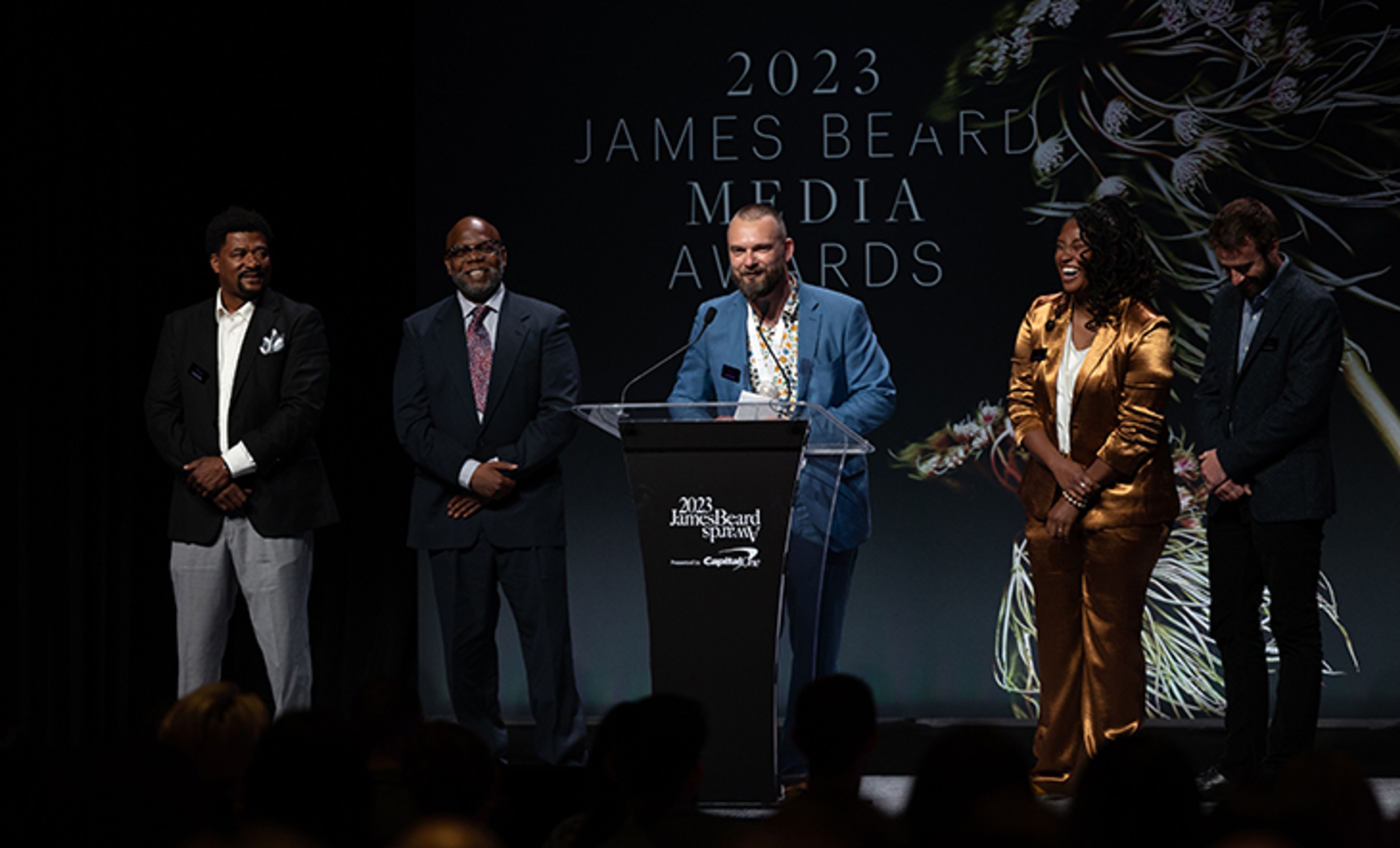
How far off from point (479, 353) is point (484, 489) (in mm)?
492

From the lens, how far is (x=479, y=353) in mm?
4832

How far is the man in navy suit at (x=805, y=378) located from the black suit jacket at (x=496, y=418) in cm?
54

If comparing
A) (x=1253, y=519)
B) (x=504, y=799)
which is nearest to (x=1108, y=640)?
(x=1253, y=519)

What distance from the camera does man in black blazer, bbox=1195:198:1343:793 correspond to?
4.10m

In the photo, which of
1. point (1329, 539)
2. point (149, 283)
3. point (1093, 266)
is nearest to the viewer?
point (1093, 266)

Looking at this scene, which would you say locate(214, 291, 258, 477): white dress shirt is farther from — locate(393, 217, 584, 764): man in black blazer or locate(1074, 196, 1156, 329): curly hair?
locate(1074, 196, 1156, 329): curly hair

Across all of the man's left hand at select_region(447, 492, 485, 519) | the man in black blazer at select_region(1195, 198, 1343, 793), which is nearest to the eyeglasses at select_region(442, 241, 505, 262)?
the man's left hand at select_region(447, 492, 485, 519)

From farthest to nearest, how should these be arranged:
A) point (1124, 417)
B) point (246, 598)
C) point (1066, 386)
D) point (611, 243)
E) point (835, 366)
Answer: point (611, 243) → point (246, 598) → point (835, 366) → point (1066, 386) → point (1124, 417)

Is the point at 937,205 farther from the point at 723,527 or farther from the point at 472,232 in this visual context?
Answer: the point at 723,527

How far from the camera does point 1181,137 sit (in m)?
5.97

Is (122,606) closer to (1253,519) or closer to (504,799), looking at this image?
(504,799)

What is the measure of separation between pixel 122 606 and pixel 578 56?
9.67 feet

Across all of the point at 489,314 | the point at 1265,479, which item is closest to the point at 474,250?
the point at 489,314

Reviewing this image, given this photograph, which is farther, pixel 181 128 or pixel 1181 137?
pixel 1181 137
